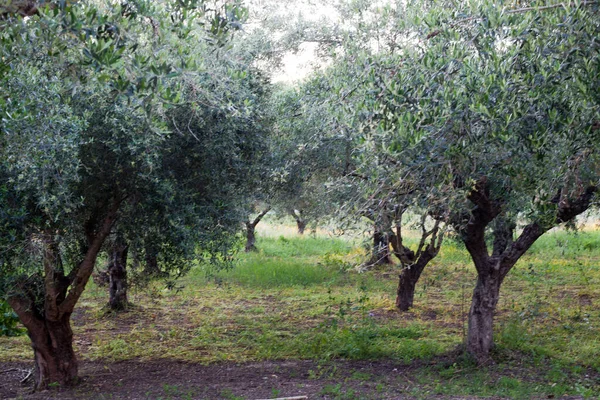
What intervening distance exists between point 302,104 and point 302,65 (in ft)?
5.73

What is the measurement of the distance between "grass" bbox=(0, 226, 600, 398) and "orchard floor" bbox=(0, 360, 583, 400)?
0.22 meters

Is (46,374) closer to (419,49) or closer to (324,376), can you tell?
(324,376)

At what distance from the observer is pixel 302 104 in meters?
11.7

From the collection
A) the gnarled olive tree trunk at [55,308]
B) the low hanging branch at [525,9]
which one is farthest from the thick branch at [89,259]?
the low hanging branch at [525,9]

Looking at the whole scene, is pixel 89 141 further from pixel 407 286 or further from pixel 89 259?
pixel 407 286

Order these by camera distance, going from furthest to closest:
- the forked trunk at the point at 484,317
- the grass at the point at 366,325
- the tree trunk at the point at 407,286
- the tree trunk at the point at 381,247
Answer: the tree trunk at the point at 407,286
the forked trunk at the point at 484,317
the grass at the point at 366,325
the tree trunk at the point at 381,247

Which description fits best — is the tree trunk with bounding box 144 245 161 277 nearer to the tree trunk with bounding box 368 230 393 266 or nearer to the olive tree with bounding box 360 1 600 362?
the tree trunk with bounding box 368 230 393 266

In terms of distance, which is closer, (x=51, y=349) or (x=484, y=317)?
(x=51, y=349)

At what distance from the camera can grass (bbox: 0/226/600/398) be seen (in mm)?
9531

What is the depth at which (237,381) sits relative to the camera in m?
9.62

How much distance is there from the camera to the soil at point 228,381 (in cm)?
863

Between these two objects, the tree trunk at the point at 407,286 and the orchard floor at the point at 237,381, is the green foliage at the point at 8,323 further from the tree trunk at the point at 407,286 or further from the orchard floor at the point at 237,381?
the tree trunk at the point at 407,286

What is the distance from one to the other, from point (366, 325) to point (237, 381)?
4.22m

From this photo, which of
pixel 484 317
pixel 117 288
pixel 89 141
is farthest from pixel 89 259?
pixel 117 288
